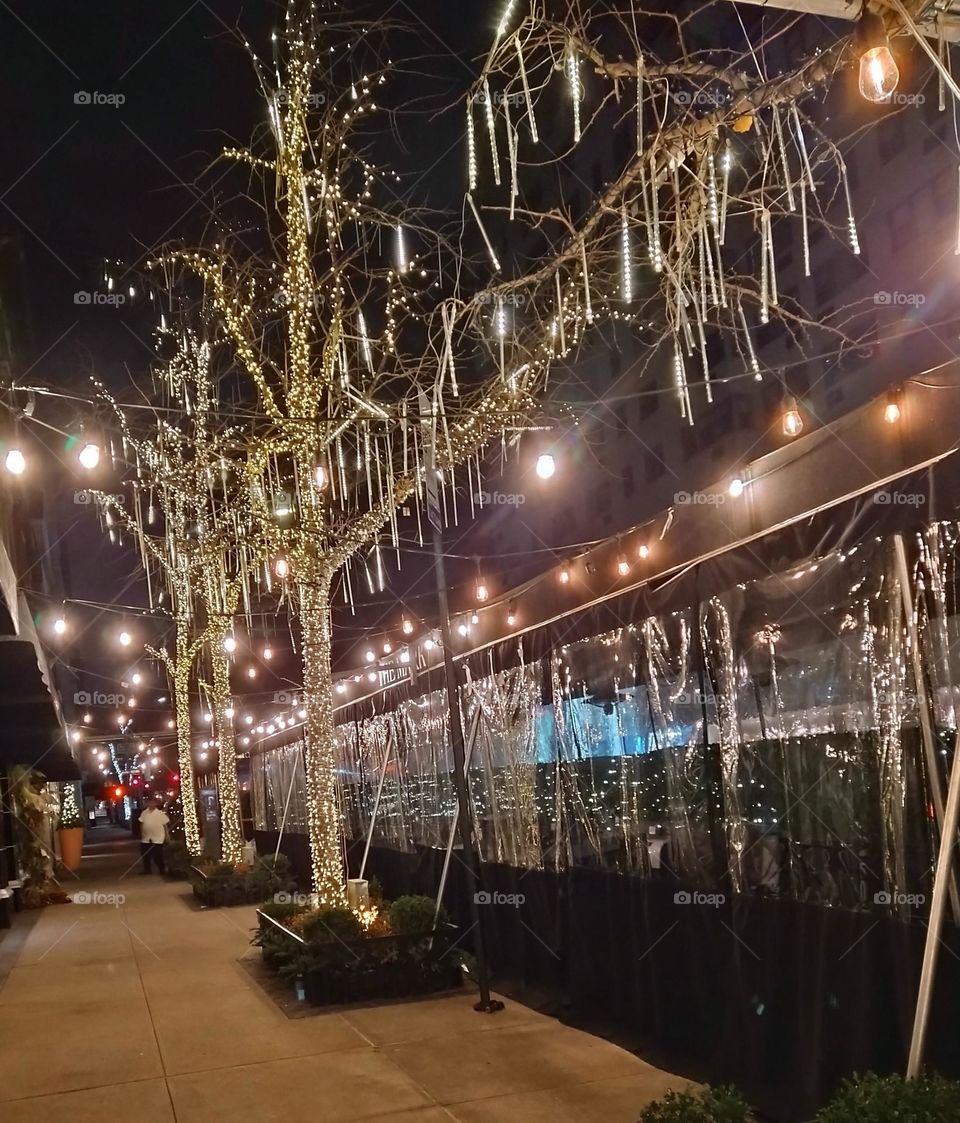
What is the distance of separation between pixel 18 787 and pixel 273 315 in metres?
10.9

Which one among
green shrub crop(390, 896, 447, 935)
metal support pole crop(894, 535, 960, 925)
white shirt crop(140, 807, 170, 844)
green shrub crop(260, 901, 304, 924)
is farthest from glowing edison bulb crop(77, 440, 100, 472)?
white shirt crop(140, 807, 170, 844)

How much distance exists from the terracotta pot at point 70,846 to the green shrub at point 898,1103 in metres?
26.0

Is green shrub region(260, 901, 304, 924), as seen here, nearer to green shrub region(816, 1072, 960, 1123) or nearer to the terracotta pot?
green shrub region(816, 1072, 960, 1123)

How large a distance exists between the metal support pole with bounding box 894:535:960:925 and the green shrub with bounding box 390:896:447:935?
561 cm

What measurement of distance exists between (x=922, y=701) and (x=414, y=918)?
5.73m

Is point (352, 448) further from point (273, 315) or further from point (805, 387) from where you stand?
point (805, 387)

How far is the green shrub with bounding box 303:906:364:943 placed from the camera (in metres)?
8.88

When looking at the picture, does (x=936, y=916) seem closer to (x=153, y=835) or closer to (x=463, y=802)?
(x=463, y=802)

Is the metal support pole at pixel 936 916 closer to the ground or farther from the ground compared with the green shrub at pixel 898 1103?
farther from the ground

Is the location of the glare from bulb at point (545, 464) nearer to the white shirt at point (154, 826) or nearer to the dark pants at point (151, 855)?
the white shirt at point (154, 826)

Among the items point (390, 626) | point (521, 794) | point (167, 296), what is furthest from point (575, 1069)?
point (390, 626)

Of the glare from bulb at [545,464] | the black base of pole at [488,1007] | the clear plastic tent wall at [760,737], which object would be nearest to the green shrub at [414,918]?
the clear plastic tent wall at [760,737]

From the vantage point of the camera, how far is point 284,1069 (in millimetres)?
6805

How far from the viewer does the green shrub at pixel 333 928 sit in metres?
8.88
